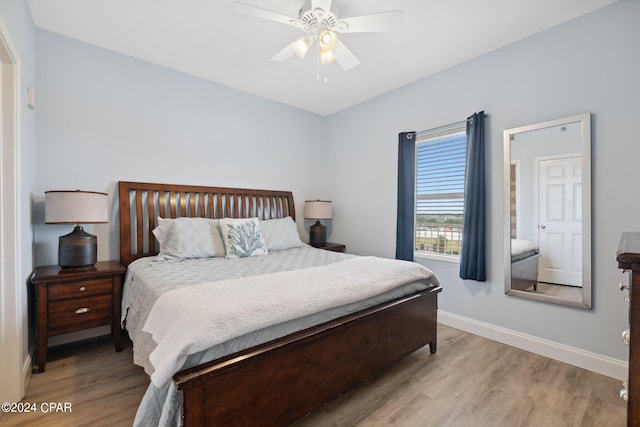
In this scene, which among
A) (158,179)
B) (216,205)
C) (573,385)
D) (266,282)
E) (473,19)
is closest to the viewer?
(266,282)

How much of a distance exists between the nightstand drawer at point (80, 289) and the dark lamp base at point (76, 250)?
18 cm

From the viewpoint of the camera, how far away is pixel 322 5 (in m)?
1.91

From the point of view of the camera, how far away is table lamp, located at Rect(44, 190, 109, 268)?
7.18 feet

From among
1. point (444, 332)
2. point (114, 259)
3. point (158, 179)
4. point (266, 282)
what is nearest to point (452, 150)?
point (444, 332)

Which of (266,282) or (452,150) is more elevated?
(452,150)

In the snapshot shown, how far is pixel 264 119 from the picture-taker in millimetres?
3914

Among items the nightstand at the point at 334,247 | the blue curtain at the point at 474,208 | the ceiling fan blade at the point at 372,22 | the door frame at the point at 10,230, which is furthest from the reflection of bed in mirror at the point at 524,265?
the door frame at the point at 10,230

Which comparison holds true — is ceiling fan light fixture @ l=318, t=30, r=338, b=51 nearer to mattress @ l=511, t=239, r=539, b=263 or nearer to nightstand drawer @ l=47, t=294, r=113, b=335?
mattress @ l=511, t=239, r=539, b=263

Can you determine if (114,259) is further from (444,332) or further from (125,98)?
(444,332)

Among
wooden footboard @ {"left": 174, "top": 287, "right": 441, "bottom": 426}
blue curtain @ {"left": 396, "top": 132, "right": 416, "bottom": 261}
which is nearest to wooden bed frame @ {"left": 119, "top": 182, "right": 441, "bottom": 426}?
wooden footboard @ {"left": 174, "top": 287, "right": 441, "bottom": 426}

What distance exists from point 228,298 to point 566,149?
2.78 metres

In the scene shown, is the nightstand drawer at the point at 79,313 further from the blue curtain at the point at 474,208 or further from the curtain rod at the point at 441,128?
the curtain rod at the point at 441,128

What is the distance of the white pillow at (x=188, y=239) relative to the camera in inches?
102

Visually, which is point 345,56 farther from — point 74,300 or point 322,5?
point 74,300
